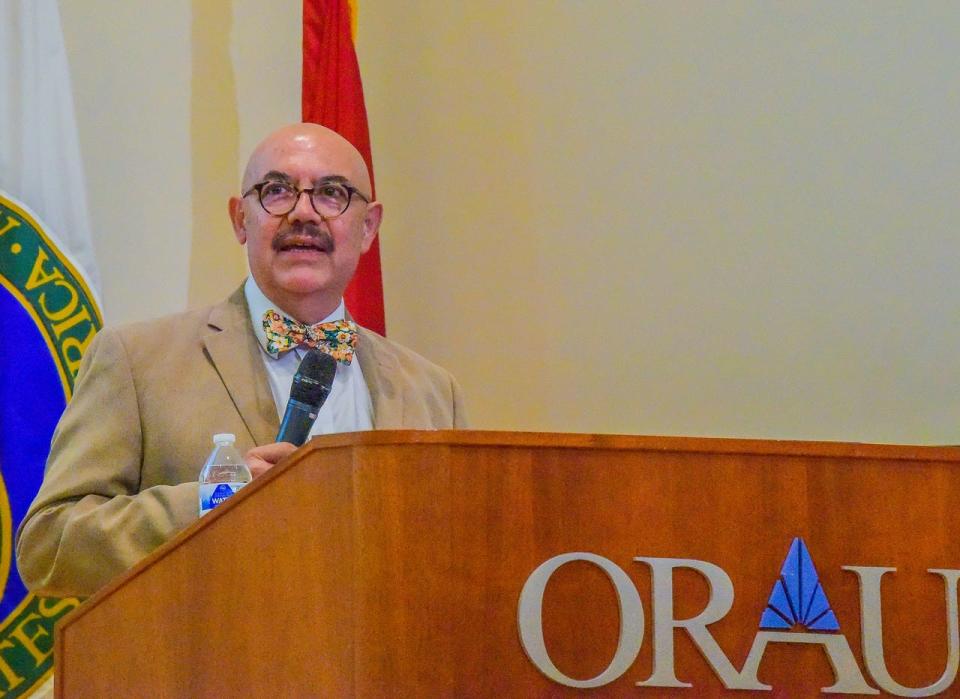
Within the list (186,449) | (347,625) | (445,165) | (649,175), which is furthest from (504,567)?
(445,165)

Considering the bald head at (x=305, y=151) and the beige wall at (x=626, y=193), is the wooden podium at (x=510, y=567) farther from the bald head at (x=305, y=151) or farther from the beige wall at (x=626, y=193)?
the beige wall at (x=626, y=193)

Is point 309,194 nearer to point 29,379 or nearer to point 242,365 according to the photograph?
point 242,365

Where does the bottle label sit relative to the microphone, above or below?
below

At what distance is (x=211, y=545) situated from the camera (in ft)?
5.48

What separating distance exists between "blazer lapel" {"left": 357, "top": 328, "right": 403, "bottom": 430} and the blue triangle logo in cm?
123

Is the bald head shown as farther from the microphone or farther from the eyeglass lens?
the microphone

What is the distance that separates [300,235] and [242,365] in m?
0.33

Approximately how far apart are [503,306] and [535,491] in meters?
2.60

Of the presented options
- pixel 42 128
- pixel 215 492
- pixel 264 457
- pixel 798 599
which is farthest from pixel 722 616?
pixel 42 128

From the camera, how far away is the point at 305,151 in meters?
2.81

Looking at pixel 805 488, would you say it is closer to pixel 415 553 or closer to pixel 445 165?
pixel 415 553

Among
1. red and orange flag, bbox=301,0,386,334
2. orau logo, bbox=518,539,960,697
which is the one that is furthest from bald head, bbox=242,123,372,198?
orau logo, bbox=518,539,960,697

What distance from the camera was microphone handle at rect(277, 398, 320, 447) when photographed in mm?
2135

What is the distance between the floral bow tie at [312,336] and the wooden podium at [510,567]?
1054mm
